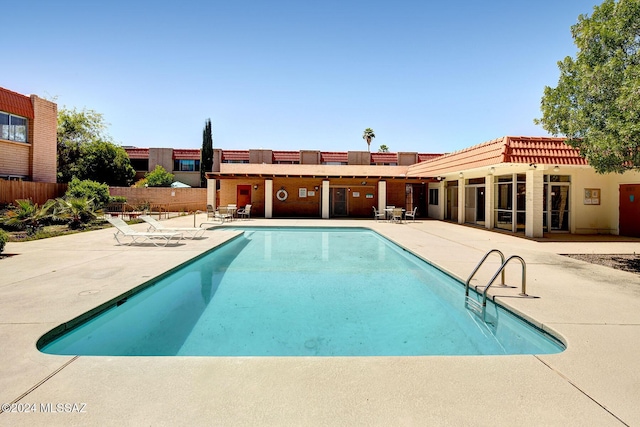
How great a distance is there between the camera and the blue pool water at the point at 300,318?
157 inches

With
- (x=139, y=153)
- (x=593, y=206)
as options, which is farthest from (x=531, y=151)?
(x=139, y=153)

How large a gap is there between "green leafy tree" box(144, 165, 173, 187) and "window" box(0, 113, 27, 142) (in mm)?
15583

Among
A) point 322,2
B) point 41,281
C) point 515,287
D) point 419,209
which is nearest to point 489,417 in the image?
point 515,287

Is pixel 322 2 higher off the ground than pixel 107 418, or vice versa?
pixel 322 2

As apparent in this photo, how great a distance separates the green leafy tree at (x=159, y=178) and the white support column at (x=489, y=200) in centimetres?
3090

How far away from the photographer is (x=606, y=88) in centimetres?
771

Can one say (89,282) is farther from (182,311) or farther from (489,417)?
(489,417)

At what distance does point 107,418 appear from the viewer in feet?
7.17

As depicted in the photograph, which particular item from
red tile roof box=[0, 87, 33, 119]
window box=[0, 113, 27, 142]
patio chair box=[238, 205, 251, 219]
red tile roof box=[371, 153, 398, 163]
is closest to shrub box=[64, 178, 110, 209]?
window box=[0, 113, 27, 142]

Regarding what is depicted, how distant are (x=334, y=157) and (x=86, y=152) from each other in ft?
83.0

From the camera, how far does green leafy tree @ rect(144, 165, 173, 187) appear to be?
3412 cm

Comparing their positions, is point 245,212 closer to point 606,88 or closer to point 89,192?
point 89,192

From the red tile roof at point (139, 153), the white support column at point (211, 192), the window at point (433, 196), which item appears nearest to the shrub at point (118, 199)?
the white support column at point (211, 192)

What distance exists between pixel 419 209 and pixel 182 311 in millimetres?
21118
